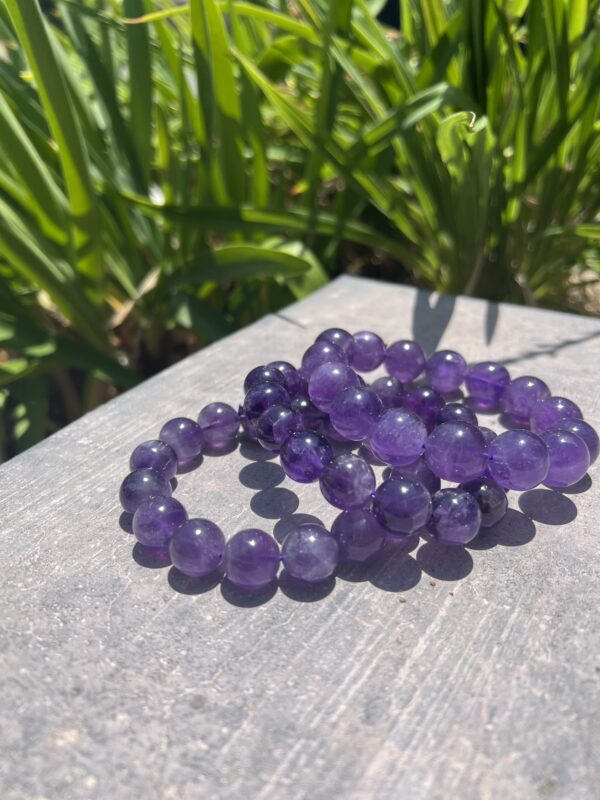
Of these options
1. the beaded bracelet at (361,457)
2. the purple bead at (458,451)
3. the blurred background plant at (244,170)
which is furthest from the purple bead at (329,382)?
the blurred background plant at (244,170)

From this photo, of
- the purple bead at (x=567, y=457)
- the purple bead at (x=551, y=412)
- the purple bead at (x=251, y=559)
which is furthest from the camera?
the purple bead at (x=551, y=412)

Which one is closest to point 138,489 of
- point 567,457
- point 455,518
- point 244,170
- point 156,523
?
point 156,523

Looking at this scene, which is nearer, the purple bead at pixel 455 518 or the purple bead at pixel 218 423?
the purple bead at pixel 455 518

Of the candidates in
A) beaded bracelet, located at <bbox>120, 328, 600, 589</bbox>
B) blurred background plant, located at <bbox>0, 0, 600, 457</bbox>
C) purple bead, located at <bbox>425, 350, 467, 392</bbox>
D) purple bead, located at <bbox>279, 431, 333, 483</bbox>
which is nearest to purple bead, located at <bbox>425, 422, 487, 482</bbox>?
beaded bracelet, located at <bbox>120, 328, 600, 589</bbox>

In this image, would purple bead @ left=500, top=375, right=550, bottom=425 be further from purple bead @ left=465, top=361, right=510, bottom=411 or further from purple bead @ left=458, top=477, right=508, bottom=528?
purple bead @ left=458, top=477, right=508, bottom=528

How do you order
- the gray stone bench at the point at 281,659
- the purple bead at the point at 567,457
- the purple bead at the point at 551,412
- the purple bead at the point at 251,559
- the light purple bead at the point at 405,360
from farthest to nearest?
1. the light purple bead at the point at 405,360
2. the purple bead at the point at 551,412
3. the purple bead at the point at 567,457
4. the purple bead at the point at 251,559
5. the gray stone bench at the point at 281,659

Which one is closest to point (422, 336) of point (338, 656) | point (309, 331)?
point (309, 331)

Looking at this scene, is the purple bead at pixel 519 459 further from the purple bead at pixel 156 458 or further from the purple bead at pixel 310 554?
the purple bead at pixel 156 458
